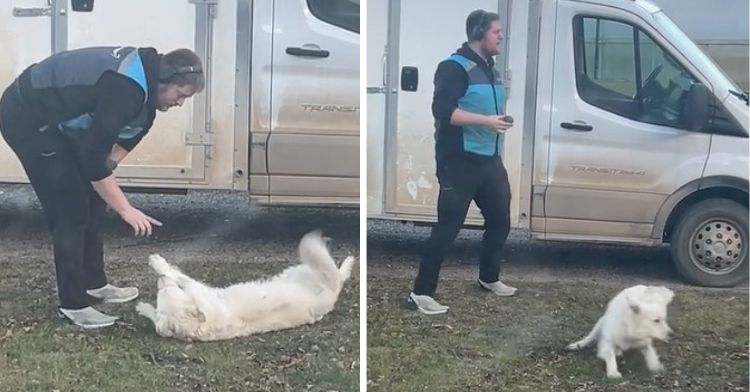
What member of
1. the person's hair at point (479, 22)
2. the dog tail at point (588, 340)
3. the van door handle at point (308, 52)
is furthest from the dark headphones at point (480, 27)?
the dog tail at point (588, 340)

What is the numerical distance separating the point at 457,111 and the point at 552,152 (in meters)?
0.37

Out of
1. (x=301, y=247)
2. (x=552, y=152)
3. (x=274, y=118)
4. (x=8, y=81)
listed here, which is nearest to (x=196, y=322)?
(x=301, y=247)

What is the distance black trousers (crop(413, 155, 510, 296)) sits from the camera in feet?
12.0

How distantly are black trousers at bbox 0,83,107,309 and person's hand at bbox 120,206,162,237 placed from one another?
0.09m

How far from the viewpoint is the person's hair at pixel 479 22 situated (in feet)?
11.6

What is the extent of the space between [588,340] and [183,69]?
5.96 feet

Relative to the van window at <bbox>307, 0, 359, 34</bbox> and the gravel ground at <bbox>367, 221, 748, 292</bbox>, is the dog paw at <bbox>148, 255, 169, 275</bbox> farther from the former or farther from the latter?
the van window at <bbox>307, 0, 359, 34</bbox>

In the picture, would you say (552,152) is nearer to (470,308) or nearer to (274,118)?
(470,308)

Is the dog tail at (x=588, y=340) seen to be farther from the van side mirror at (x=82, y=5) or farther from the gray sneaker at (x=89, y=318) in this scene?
the van side mirror at (x=82, y=5)

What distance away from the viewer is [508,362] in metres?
3.71

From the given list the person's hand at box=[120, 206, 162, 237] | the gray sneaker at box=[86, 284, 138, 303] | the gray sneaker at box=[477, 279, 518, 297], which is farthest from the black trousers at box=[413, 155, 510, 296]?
the gray sneaker at box=[86, 284, 138, 303]

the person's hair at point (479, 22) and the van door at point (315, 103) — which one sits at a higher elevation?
the person's hair at point (479, 22)

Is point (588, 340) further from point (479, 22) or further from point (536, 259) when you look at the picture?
point (479, 22)

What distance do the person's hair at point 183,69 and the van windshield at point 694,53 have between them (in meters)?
1.68
